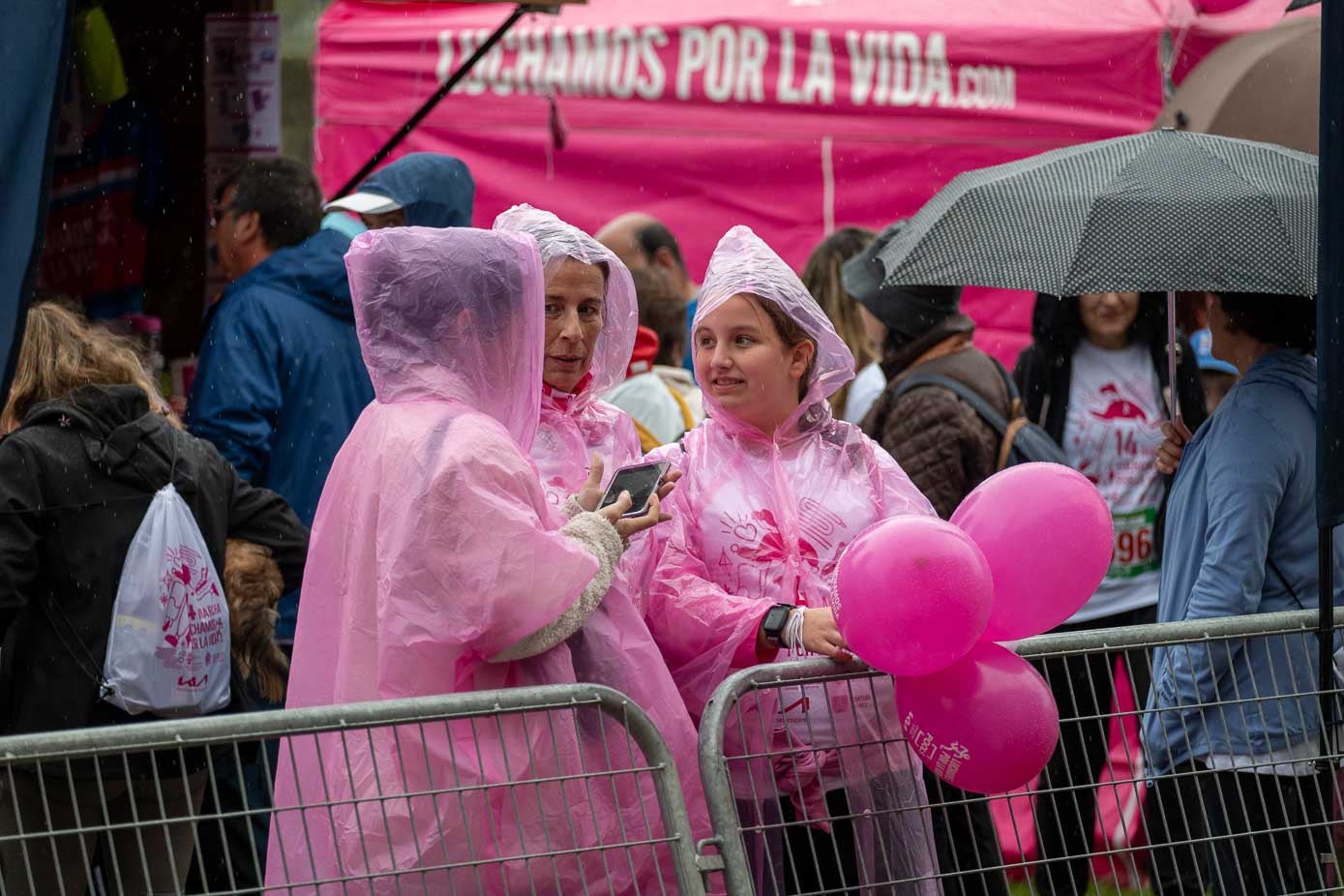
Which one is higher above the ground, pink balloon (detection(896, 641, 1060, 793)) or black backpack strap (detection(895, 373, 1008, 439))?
black backpack strap (detection(895, 373, 1008, 439))

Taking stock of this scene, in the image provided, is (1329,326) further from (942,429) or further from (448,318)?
(942,429)

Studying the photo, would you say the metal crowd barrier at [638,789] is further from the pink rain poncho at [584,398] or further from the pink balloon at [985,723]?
the pink rain poncho at [584,398]

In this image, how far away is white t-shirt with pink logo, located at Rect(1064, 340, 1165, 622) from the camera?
535cm

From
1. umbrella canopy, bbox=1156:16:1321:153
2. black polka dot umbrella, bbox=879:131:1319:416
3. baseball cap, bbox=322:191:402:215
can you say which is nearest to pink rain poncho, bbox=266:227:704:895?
black polka dot umbrella, bbox=879:131:1319:416

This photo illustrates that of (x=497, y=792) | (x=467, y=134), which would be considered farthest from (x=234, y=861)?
(x=467, y=134)

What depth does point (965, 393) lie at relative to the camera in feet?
16.3

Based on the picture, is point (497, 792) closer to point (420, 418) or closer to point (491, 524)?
point (491, 524)

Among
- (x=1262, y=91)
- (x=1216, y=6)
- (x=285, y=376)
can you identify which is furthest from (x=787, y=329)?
(x=1216, y=6)

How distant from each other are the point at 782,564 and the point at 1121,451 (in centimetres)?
237

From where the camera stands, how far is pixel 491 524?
287 cm

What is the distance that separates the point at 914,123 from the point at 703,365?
4.80m

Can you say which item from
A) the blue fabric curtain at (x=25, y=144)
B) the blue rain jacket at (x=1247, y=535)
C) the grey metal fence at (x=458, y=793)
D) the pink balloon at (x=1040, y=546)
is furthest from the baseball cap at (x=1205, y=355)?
the blue fabric curtain at (x=25, y=144)

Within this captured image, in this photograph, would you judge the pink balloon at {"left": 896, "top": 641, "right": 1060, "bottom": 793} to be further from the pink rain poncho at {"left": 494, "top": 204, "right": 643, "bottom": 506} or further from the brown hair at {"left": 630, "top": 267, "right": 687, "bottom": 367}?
the brown hair at {"left": 630, "top": 267, "right": 687, "bottom": 367}

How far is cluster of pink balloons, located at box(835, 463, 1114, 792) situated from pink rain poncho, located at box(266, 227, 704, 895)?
0.46m
